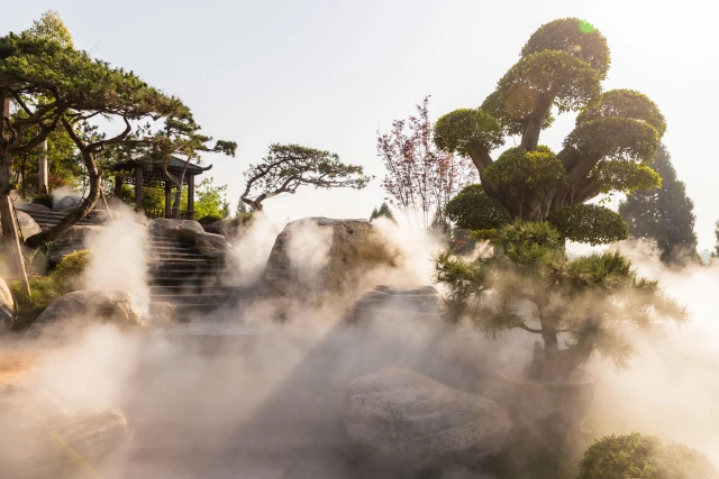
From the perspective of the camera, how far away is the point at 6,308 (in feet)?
23.1

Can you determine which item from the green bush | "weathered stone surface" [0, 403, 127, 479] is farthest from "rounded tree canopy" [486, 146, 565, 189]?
the green bush

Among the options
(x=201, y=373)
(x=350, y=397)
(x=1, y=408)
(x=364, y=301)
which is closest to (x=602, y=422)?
(x=350, y=397)

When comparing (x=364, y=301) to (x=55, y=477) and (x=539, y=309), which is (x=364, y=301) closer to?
(x=539, y=309)

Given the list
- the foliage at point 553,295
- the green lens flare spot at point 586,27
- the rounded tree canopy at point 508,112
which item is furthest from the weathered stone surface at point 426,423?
the green lens flare spot at point 586,27

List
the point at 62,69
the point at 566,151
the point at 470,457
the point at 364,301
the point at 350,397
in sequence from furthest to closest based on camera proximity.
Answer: the point at 566,151 → the point at 62,69 → the point at 364,301 → the point at 350,397 → the point at 470,457

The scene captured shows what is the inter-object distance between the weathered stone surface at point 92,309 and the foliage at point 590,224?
789 centimetres

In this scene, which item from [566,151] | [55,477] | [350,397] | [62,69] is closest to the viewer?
[55,477]

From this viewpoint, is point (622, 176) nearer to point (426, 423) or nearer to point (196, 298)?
point (426, 423)

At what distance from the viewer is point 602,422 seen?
14.2ft

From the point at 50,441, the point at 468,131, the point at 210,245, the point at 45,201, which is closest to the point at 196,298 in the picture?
the point at 210,245

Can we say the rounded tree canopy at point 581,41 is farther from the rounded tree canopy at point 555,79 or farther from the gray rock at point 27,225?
the gray rock at point 27,225

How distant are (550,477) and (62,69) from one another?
9448 millimetres

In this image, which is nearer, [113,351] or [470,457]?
[470,457]

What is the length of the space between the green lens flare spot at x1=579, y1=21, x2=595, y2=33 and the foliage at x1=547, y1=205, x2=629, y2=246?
379cm
